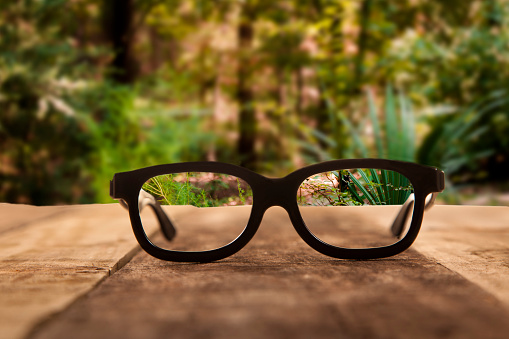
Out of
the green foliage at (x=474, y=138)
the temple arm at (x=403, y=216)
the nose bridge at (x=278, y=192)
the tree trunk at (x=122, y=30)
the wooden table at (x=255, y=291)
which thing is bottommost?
the wooden table at (x=255, y=291)

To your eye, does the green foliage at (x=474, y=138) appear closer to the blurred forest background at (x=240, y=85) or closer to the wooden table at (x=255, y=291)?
the blurred forest background at (x=240, y=85)

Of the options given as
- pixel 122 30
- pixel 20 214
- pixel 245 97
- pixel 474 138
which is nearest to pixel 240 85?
pixel 245 97

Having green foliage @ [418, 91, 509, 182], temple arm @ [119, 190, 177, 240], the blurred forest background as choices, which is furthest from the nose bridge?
green foliage @ [418, 91, 509, 182]

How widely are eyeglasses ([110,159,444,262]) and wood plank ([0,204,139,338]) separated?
0.05 m

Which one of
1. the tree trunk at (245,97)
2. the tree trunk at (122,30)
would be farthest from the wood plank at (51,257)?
the tree trunk at (122,30)

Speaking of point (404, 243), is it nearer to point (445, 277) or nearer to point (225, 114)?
point (445, 277)

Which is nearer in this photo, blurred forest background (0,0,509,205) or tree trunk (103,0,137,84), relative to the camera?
blurred forest background (0,0,509,205)

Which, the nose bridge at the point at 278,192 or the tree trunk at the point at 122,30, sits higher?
the tree trunk at the point at 122,30

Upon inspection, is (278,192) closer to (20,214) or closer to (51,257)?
(51,257)

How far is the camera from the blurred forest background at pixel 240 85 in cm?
247

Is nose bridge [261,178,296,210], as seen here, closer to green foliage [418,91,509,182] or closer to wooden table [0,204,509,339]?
wooden table [0,204,509,339]

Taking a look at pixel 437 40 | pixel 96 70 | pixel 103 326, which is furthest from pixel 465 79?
pixel 103 326

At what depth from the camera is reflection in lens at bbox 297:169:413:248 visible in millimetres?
492

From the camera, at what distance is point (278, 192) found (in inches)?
19.5
